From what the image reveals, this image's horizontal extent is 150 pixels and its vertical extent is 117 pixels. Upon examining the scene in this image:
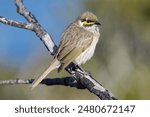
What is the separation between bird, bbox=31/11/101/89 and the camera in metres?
7.21

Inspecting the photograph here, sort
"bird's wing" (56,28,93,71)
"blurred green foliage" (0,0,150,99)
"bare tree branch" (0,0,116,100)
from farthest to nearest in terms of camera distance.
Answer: "blurred green foliage" (0,0,150,99) → "bird's wing" (56,28,93,71) → "bare tree branch" (0,0,116,100)

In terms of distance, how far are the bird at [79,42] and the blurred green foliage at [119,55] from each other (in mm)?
3503

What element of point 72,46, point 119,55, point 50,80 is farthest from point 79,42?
point 119,55

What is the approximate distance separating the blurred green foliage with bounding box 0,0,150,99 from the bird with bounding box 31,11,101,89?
3503 mm

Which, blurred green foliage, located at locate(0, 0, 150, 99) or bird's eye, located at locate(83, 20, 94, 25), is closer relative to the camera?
bird's eye, located at locate(83, 20, 94, 25)

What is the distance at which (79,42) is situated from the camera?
7648mm

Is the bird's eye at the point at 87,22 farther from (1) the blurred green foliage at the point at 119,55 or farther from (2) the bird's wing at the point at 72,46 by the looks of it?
(1) the blurred green foliage at the point at 119,55

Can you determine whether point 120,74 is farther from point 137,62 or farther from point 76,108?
point 76,108

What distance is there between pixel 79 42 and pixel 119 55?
6448 mm

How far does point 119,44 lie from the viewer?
1408cm

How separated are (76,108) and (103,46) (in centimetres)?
707

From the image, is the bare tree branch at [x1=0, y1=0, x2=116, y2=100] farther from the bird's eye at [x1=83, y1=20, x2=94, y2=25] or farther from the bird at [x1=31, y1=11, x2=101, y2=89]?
the bird's eye at [x1=83, y1=20, x2=94, y2=25]

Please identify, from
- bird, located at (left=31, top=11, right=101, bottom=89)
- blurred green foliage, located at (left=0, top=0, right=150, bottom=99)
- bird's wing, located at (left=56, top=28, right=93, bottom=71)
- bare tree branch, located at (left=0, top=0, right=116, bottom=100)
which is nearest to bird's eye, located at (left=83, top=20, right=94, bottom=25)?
bird, located at (left=31, top=11, right=101, bottom=89)

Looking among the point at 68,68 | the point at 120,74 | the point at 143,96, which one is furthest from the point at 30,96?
the point at 68,68
